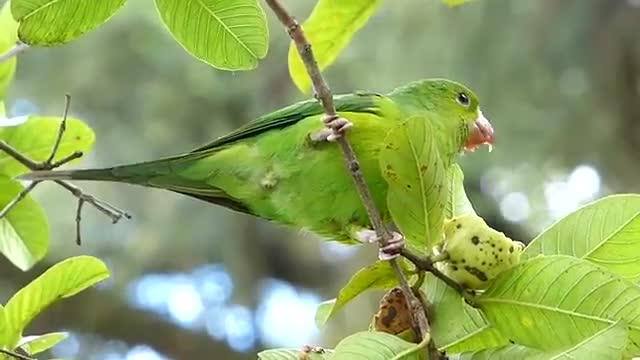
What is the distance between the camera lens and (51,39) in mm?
812

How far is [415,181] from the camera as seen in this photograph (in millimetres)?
795

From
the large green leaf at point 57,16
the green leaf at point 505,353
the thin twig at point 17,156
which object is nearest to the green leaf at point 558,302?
the green leaf at point 505,353

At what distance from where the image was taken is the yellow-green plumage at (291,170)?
1122 mm

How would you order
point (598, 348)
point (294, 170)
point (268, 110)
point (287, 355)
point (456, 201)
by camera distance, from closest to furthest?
point (598, 348)
point (287, 355)
point (456, 201)
point (294, 170)
point (268, 110)

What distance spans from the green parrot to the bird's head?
8 centimetres

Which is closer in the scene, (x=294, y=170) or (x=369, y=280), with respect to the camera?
(x=369, y=280)

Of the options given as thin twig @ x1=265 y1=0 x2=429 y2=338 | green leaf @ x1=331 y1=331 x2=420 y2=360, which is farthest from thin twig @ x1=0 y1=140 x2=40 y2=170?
green leaf @ x1=331 y1=331 x2=420 y2=360

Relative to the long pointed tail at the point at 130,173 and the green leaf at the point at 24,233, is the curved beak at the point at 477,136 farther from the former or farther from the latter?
the green leaf at the point at 24,233

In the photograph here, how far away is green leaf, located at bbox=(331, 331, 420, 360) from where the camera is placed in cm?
70

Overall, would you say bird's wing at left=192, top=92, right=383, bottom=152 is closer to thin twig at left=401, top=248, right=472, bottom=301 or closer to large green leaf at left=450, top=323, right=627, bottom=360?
thin twig at left=401, top=248, right=472, bottom=301

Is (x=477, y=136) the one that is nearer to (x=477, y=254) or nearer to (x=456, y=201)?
(x=456, y=201)

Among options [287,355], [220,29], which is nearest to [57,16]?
[220,29]

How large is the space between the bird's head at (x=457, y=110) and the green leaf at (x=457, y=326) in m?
0.54

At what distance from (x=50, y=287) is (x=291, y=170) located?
33cm
